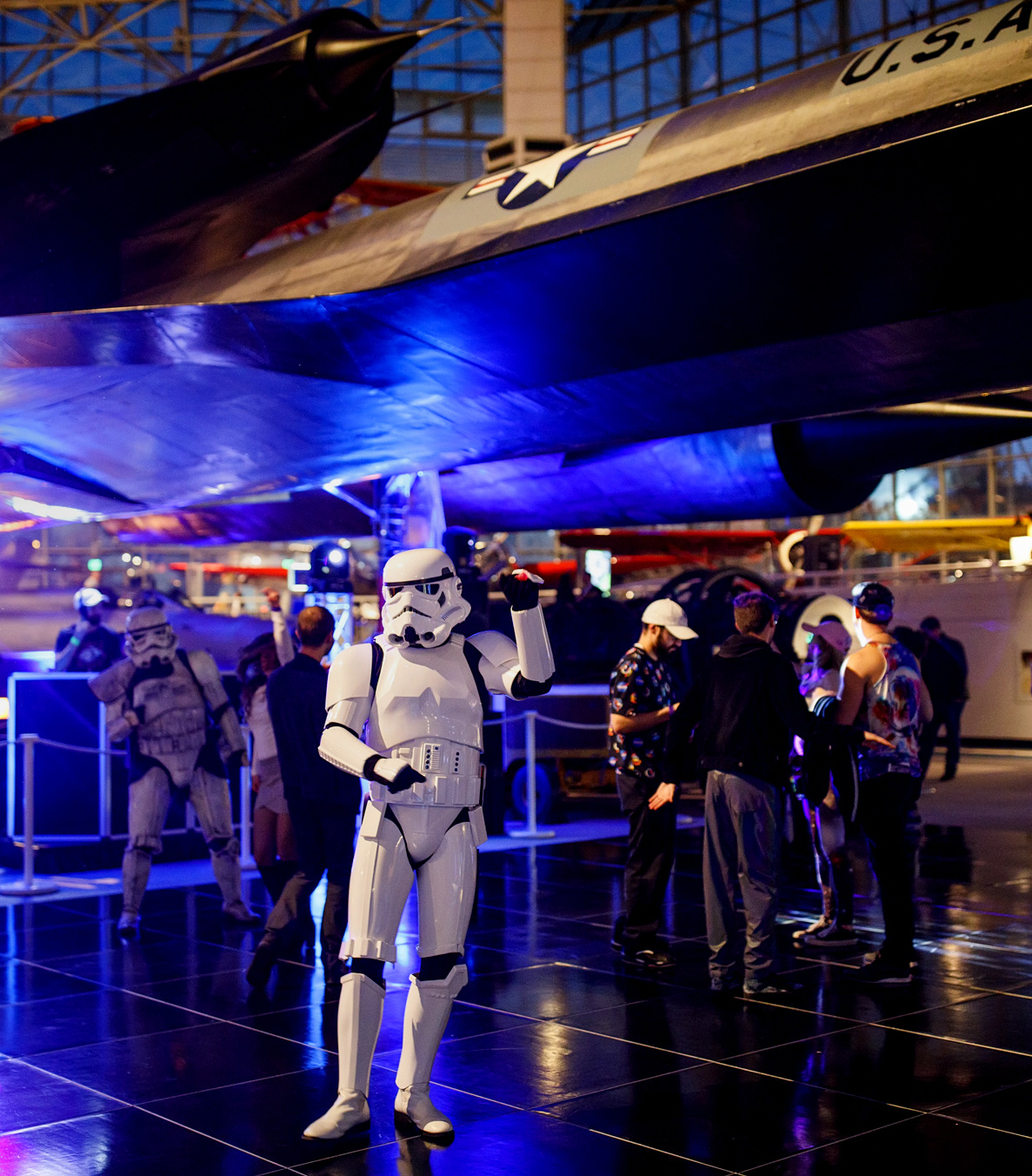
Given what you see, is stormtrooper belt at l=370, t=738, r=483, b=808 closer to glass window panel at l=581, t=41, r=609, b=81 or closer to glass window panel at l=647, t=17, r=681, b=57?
glass window panel at l=647, t=17, r=681, b=57

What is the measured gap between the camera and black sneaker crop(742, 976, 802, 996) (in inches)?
229

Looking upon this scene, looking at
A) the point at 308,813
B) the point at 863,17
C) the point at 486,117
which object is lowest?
the point at 308,813

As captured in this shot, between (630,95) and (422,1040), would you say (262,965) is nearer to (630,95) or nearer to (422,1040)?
(422,1040)

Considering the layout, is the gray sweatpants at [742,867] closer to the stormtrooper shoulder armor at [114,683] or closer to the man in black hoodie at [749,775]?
the man in black hoodie at [749,775]

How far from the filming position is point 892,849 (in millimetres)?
5934

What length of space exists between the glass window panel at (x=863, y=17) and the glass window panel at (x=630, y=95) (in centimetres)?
654

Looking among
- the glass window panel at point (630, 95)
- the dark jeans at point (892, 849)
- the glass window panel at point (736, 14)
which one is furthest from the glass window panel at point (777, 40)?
the dark jeans at point (892, 849)

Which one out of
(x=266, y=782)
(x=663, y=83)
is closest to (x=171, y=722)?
(x=266, y=782)

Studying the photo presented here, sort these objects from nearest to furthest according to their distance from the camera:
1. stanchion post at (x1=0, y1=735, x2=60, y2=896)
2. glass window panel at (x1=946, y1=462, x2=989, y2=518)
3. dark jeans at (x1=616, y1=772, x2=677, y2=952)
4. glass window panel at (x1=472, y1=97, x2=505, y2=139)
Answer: dark jeans at (x1=616, y1=772, x2=677, y2=952) < stanchion post at (x1=0, y1=735, x2=60, y2=896) < glass window panel at (x1=946, y1=462, x2=989, y2=518) < glass window panel at (x1=472, y1=97, x2=505, y2=139)

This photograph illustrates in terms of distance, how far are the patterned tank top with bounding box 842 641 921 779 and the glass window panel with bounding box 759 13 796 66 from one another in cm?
2769

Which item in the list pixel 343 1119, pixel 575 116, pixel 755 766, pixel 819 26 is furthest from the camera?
pixel 575 116

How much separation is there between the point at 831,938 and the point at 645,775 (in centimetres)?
145

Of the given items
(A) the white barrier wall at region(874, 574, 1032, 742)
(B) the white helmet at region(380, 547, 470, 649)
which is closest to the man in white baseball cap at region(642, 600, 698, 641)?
(B) the white helmet at region(380, 547, 470, 649)

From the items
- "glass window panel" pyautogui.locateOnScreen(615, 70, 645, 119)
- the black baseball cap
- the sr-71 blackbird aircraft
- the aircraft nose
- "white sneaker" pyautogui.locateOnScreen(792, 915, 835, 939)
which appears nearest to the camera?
the sr-71 blackbird aircraft
